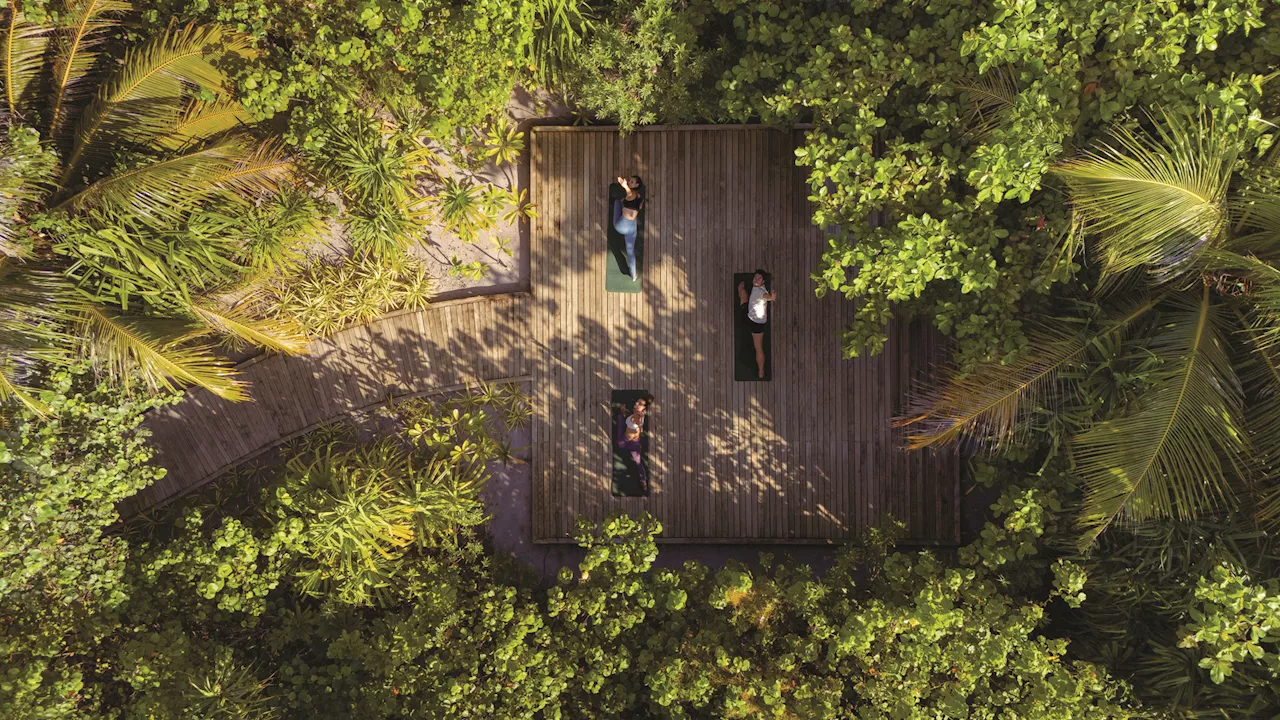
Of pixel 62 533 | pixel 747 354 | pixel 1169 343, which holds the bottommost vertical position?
pixel 62 533

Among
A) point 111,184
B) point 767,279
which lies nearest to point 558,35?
point 767,279

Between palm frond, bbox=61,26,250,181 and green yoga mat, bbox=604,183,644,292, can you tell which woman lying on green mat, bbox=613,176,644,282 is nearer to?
green yoga mat, bbox=604,183,644,292

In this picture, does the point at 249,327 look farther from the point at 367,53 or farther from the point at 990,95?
the point at 990,95

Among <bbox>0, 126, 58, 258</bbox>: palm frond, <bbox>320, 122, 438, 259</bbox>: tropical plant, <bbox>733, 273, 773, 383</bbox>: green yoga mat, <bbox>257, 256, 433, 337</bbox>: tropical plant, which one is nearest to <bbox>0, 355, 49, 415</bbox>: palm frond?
A: <bbox>0, 126, 58, 258</bbox>: palm frond

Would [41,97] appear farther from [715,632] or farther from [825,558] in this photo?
[825,558]

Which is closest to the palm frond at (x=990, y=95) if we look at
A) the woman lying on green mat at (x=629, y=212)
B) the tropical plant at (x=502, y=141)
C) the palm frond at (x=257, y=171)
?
the woman lying on green mat at (x=629, y=212)

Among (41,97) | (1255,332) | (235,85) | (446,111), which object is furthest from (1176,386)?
→ (41,97)
